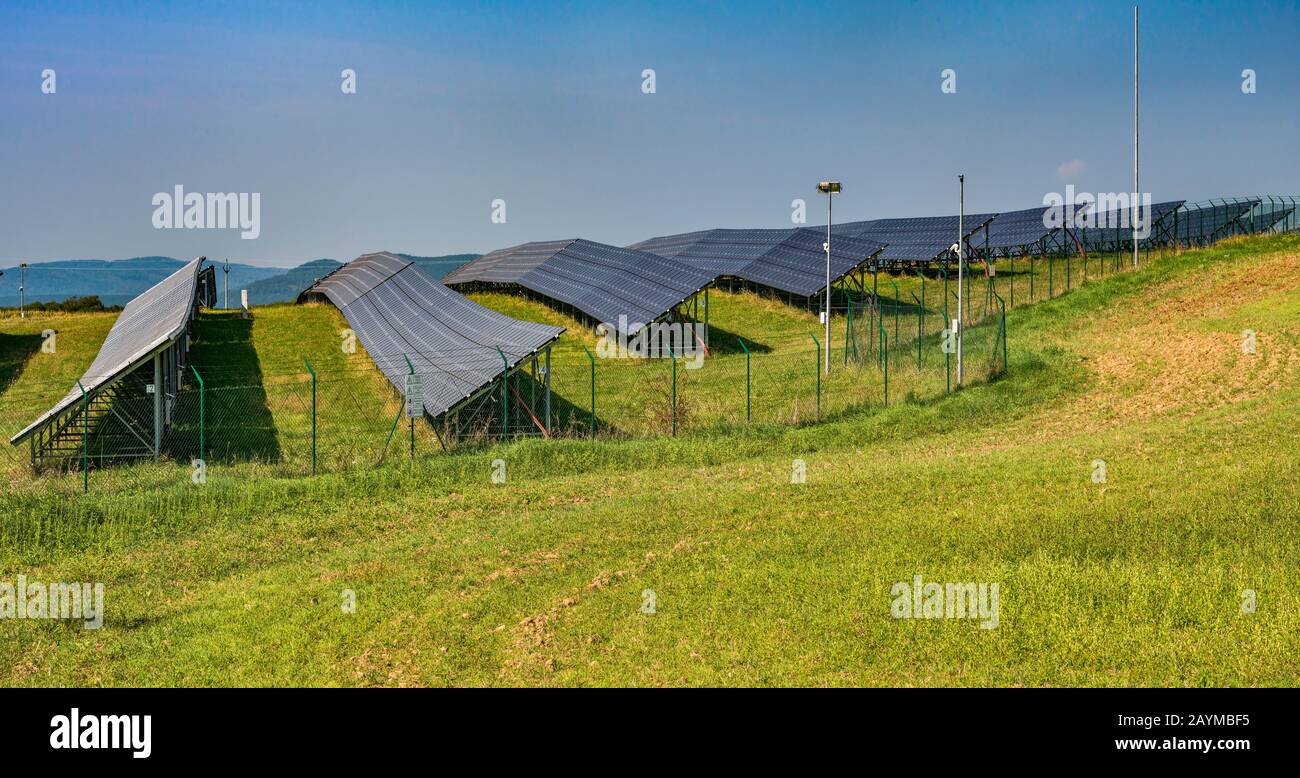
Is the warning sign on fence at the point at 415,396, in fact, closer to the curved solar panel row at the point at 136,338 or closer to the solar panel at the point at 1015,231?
the curved solar panel row at the point at 136,338

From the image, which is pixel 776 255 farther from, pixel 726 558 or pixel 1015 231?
pixel 726 558

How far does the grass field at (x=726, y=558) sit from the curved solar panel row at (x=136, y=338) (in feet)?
13.6

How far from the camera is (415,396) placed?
23.4m

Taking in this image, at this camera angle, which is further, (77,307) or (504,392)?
(77,307)

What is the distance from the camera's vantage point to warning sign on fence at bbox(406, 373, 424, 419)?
2180cm

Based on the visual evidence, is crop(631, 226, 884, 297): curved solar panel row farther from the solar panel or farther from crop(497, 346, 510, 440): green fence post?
crop(497, 346, 510, 440): green fence post

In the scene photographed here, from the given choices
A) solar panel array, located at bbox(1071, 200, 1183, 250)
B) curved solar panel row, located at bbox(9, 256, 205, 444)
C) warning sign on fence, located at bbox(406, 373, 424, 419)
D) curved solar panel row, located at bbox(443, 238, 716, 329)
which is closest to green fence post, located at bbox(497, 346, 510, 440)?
warning sign on fence, located at bbox(406, 373, 424, 419)

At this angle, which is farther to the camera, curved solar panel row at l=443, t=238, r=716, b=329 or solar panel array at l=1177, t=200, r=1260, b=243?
solar panel array at l=1177, t=200, r=1260, b=243

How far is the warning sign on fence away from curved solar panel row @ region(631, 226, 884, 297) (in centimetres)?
1973

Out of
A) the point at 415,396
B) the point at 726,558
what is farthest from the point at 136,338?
the point at 726,558

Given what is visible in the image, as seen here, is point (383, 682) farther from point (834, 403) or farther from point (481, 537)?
point (834, 403)

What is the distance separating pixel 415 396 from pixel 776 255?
3266 cm

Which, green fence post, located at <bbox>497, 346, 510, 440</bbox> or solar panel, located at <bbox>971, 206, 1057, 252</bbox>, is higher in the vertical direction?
solar panel, located at <bbox>971, 206, 1057, 252</bbox>
